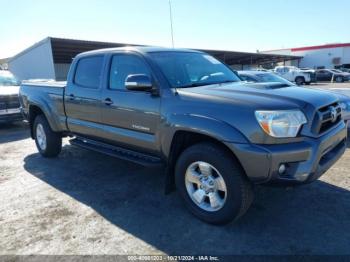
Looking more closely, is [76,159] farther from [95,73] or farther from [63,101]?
[95,73]

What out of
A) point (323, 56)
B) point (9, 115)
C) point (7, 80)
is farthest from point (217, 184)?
point (323, 56)

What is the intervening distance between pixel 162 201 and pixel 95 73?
2122 millimetres

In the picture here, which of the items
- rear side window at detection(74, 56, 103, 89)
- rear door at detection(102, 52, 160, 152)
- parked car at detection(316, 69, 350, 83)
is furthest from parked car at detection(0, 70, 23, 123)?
parked car at detection(316, 69, 350, 83)

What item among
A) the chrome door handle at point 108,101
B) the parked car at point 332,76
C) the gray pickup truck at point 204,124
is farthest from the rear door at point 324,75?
the chrome door handle at point 108,101

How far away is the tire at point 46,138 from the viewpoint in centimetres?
577

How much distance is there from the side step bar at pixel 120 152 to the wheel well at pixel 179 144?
18cm

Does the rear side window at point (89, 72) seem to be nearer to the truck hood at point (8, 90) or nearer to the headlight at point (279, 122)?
the headlight at point (279, 122)

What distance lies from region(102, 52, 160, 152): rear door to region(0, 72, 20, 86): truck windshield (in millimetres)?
7642

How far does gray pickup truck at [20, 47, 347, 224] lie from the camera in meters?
2.81

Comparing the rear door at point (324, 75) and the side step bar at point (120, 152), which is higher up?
the side step bar at point (120, 152)

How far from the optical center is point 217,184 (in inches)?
126

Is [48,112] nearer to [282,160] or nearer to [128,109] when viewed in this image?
[128,109]

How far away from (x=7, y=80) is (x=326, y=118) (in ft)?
34.5

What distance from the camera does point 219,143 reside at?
3.15 metres
